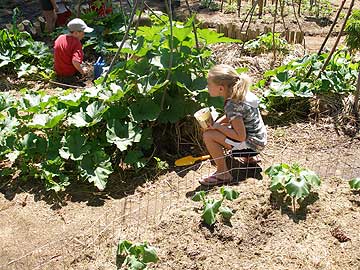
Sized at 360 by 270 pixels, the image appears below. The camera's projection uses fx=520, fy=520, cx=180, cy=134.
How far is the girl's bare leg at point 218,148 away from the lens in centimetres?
396

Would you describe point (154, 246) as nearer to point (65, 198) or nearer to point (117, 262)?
point (117, 262)

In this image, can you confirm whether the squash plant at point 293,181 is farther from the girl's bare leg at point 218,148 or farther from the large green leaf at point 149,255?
the large green leaf at point 149,255

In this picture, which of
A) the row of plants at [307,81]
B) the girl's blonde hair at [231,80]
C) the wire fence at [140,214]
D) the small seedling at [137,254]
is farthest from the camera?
the row of plants at [307,81]

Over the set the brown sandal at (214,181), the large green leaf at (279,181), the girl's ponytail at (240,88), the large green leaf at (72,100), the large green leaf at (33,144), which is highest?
the girl's ponytail at (240,88)

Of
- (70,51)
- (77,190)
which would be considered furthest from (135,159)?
(70,51)

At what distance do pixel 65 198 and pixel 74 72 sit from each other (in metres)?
2.76

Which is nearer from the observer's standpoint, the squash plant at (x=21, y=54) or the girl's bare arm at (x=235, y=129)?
the girl's bare arm at (x=235, y=129)

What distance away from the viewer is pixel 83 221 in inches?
148

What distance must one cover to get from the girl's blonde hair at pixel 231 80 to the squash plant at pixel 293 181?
23.4 inches

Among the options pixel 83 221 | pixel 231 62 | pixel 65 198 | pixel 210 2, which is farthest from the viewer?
pixel 210 2

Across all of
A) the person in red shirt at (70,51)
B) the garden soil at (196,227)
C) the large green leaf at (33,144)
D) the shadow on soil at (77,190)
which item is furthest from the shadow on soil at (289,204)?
the person in red shirt at (70,51)

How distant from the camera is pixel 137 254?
3047 millimetres

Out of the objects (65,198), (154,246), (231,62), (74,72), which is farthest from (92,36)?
(154,246)

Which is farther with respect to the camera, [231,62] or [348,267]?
[231,62]
